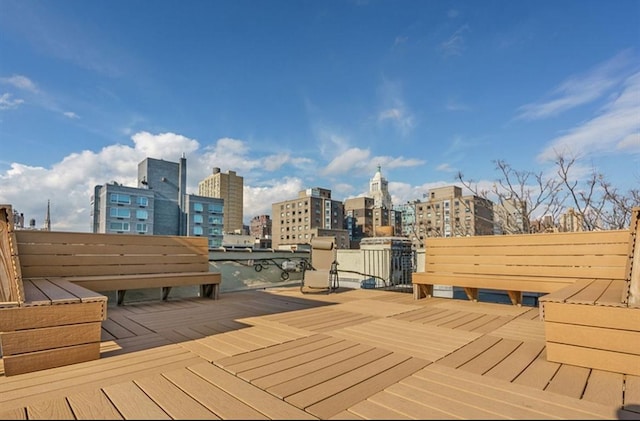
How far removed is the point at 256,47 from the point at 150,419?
11.1 m

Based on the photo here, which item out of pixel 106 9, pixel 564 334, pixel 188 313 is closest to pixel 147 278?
pixel 188 313

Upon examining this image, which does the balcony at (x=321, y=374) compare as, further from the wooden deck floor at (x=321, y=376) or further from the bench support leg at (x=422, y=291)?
the bench support leg at (x=422, y=291)

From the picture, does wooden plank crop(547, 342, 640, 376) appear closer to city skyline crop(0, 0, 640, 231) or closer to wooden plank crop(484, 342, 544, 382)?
wooden plank crop(484, 342, 544, 382)

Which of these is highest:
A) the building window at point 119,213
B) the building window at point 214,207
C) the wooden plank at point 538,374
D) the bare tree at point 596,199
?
the building window at point 214,207

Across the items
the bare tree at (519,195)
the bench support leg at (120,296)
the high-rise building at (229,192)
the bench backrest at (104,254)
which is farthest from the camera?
the high-rise building at (229,192)

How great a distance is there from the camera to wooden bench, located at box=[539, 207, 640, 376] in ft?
7.27

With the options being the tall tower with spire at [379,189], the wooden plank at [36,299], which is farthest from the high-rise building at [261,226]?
the wooden plank at [36,299]

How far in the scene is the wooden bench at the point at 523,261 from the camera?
4016mm

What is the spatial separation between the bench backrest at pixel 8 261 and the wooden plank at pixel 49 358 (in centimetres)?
42

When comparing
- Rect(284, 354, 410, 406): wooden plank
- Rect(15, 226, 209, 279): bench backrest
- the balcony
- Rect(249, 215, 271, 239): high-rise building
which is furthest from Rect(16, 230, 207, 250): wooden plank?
Rect(249, 215, 271, 239): high-rise building

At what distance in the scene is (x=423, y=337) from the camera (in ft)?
10.1

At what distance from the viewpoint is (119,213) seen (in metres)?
45.3

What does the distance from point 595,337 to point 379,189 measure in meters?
106

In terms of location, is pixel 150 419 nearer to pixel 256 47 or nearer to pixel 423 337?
pixel 423 337
